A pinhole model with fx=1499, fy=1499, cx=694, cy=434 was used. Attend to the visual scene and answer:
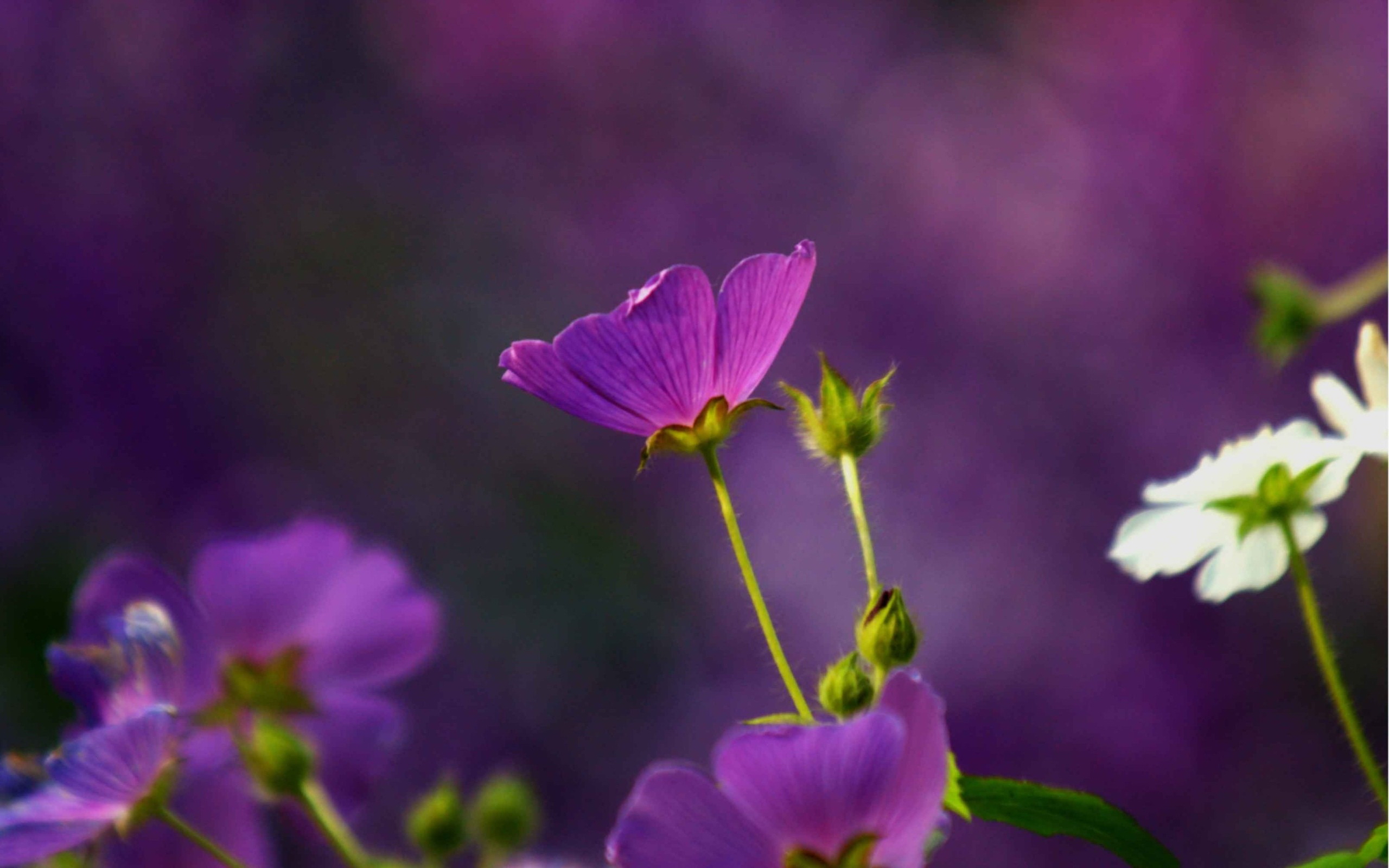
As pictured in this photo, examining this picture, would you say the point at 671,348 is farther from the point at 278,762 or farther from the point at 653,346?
the point at 278,762

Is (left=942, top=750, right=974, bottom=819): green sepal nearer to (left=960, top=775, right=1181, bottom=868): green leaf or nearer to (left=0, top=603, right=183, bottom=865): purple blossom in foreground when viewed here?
(left=960, top=775, right=1181, bottom=868): green leaf

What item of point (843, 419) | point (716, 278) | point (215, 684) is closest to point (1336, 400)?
point (843, 419)

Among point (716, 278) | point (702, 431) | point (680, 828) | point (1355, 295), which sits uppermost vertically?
point (716, 278)

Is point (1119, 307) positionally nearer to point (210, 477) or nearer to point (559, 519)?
point (559, 519)

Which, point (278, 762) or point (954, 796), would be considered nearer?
point (954, 796)

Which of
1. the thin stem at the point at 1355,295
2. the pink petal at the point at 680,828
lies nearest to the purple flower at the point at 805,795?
the pink petal at the point at 680,828

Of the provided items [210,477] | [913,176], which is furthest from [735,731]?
[913,176]
